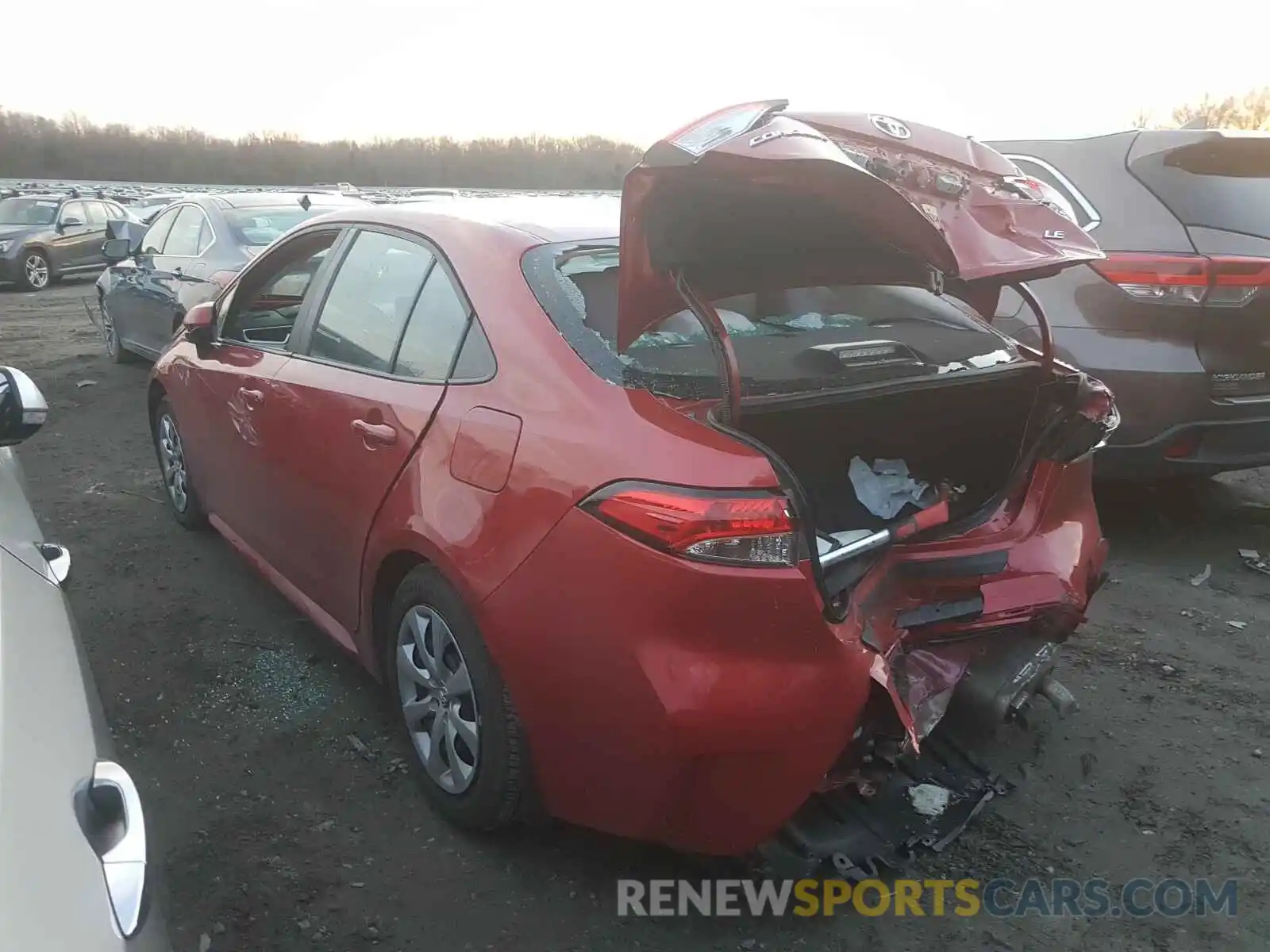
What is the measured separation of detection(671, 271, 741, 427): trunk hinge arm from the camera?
221 cm

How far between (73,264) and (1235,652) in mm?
17866

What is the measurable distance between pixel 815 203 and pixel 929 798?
1614 mm

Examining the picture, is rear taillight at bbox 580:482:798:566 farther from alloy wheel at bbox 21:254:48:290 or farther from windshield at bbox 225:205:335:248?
alloy wheel at bbox 21:254:48:290

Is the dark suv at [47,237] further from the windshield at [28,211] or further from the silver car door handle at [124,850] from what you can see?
the silver car door handle at [124,850]

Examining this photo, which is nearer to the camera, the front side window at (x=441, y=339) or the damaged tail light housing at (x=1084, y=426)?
the front side window at (x=441, y=339)

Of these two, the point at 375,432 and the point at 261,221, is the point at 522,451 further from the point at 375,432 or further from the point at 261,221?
the point at 261,221

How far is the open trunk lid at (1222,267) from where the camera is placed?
417 cm

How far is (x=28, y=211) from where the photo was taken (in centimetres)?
1627

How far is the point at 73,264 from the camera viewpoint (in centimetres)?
1648

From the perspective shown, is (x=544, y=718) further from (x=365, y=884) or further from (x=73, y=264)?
(x=73, y=264)

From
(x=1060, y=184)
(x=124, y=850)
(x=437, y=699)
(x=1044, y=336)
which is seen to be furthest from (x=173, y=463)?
(x=1060, y=184)

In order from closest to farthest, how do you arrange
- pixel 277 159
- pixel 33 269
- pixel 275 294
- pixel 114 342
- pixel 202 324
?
pixel 202 324
pixel 275 294
pixel 114 342
pixel 33 269
pixel 277 159

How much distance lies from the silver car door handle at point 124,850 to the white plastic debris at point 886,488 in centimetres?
197

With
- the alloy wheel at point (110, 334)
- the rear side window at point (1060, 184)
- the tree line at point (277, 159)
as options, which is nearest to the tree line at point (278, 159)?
the tree line at point (277, 159)
